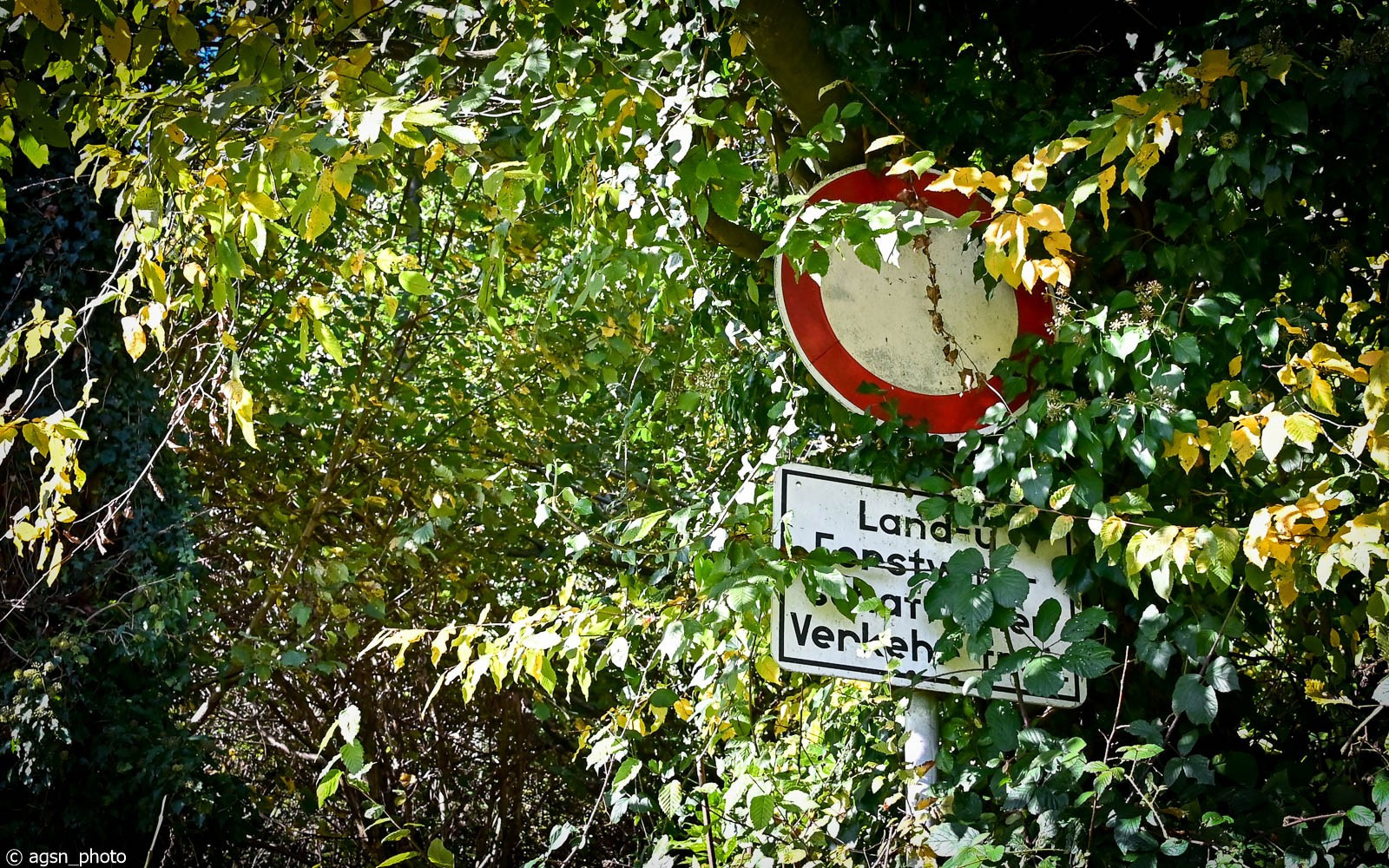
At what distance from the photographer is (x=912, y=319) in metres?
2.47

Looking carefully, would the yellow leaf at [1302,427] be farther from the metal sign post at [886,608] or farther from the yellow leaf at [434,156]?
the yellow leaf at [434,156]

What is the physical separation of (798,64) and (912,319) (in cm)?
81

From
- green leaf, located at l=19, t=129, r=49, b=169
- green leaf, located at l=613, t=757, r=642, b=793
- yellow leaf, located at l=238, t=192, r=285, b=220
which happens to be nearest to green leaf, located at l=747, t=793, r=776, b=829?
green leaf, located at l=613, t=757, r=642, b=793

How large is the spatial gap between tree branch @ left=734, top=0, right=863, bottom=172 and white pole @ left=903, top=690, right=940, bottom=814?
1.34 meters

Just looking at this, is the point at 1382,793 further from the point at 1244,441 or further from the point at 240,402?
the point at 240,402

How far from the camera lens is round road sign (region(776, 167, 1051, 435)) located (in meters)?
2.37

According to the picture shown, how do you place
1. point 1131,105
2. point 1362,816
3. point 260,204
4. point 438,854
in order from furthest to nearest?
1. point 260,204
2. point 1131,105
3. point 1362,816
4. point 438,854

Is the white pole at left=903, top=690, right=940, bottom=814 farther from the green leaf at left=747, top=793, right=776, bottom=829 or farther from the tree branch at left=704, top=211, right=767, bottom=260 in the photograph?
the tree branch at left=704, top=211, right=767, bottom=260

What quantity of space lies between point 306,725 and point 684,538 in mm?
3860

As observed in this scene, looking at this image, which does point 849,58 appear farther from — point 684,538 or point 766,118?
point 684,538

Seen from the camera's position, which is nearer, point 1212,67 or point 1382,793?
point 1382,793

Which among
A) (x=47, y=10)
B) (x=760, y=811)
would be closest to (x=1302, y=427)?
(x=760, y=811)

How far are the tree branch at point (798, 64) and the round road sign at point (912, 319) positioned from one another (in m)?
0.36

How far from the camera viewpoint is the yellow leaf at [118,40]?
2.37m
